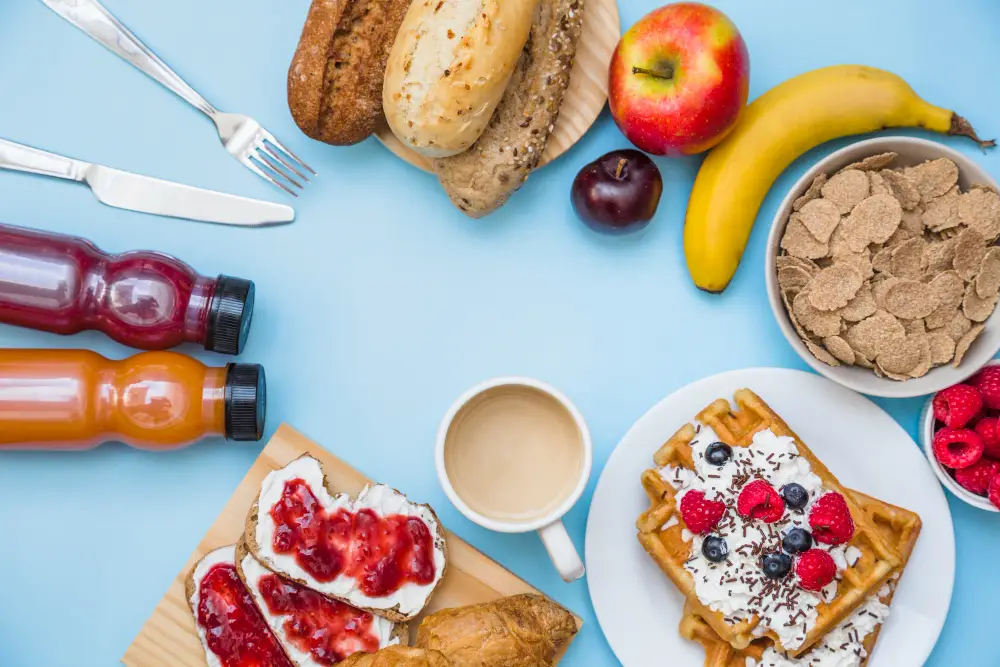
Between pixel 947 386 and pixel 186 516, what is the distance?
4.55ft

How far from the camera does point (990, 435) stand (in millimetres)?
1518

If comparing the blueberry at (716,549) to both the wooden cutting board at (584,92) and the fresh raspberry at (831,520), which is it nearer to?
the fresh raspberry at (831,520)

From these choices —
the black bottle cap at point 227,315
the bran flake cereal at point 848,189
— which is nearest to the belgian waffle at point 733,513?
the bran flake cereal at point 848,189

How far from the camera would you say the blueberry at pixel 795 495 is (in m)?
1.41

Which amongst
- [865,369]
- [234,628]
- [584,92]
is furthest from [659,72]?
[234,628]

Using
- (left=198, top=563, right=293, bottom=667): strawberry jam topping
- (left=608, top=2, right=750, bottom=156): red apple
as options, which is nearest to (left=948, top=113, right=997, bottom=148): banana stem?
(left=608, top=2, right=750, bottom=156): red apple

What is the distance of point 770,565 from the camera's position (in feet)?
4.59

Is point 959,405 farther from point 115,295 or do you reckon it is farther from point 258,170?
point 115,295

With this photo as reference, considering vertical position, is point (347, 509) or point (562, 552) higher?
point (562, 552)

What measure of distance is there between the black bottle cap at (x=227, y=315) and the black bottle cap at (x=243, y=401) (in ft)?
0.15

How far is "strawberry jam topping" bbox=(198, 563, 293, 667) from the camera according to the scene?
1532 mm

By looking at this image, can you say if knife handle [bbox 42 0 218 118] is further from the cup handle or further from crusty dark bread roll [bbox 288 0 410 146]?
the cup handle

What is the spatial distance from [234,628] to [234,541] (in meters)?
0.15

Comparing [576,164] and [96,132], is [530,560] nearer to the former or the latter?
[576,164]
